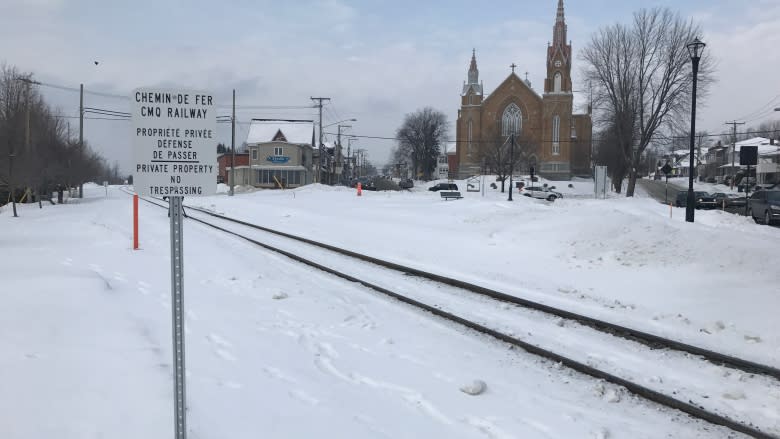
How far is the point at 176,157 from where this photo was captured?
398 cm

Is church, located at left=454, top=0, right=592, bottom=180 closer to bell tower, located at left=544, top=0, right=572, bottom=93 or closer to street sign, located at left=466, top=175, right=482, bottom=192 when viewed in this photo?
bell tower, located at left=544, top=0, right=572, bottom=93

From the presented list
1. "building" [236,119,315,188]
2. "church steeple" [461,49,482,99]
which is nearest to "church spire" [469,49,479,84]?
"church steeple" [461,49,482,99]

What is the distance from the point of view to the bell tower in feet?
307

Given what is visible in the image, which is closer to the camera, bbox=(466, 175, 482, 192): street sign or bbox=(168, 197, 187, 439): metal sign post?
bbox=(168, 197, 187, 439): metal sign post

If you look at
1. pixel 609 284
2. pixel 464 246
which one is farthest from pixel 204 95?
pixel 464 246

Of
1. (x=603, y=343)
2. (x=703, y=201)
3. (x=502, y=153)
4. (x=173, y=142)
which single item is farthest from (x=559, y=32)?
(x=173, y=142)

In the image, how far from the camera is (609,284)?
40.6 feet

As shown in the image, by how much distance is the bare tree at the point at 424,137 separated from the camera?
12019 cm

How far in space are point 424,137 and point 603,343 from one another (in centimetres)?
11390

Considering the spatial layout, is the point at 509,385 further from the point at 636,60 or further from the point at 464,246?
the point at 636,60

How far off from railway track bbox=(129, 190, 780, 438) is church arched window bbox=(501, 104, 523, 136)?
87.5 meters

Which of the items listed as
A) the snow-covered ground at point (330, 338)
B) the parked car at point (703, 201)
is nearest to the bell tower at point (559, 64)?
the parked car at point (703, 201)

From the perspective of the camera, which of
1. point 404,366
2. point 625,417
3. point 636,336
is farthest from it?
point 636,336

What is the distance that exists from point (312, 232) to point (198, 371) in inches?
665
